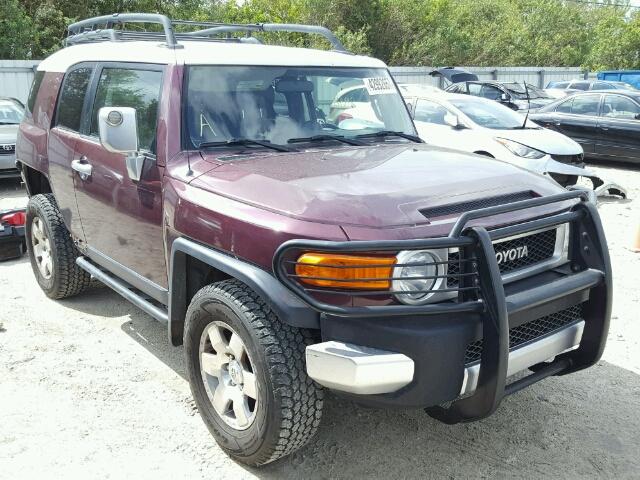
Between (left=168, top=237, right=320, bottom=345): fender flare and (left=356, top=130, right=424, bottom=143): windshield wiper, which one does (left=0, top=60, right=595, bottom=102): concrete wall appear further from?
(left=168, top=237, right=320, bottom=345): fender flare

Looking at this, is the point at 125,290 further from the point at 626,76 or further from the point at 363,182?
the point at 626,76

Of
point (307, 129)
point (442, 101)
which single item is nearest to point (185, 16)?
point (442, 101)

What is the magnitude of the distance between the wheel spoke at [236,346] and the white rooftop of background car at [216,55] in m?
1.67

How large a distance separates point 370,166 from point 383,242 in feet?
3.03

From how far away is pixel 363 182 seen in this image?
3102mm

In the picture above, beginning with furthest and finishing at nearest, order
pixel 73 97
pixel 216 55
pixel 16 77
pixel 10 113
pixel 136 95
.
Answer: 1. pixel 16 77
2. pixel 10 113
3. pixel 73 97
4. pixel 136 95
5. pixel 216 55

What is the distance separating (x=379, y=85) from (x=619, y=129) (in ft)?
31.3

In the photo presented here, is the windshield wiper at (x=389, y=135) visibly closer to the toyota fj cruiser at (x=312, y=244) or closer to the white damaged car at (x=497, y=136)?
the toyota fj cruiser at (x=312, y=244)

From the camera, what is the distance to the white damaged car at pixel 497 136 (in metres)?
9.05

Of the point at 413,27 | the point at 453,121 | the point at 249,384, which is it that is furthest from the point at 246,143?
the point at 413,27

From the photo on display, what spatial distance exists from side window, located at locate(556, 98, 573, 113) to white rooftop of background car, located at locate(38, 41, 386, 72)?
10043 millimetres

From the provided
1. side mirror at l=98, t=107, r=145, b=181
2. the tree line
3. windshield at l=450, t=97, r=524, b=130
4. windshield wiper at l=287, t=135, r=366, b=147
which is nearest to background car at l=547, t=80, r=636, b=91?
the tree line

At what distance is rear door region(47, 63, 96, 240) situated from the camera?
4715 millimetres

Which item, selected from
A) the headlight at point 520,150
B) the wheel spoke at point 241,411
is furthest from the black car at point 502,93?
the wheel spoke at point 241,411
